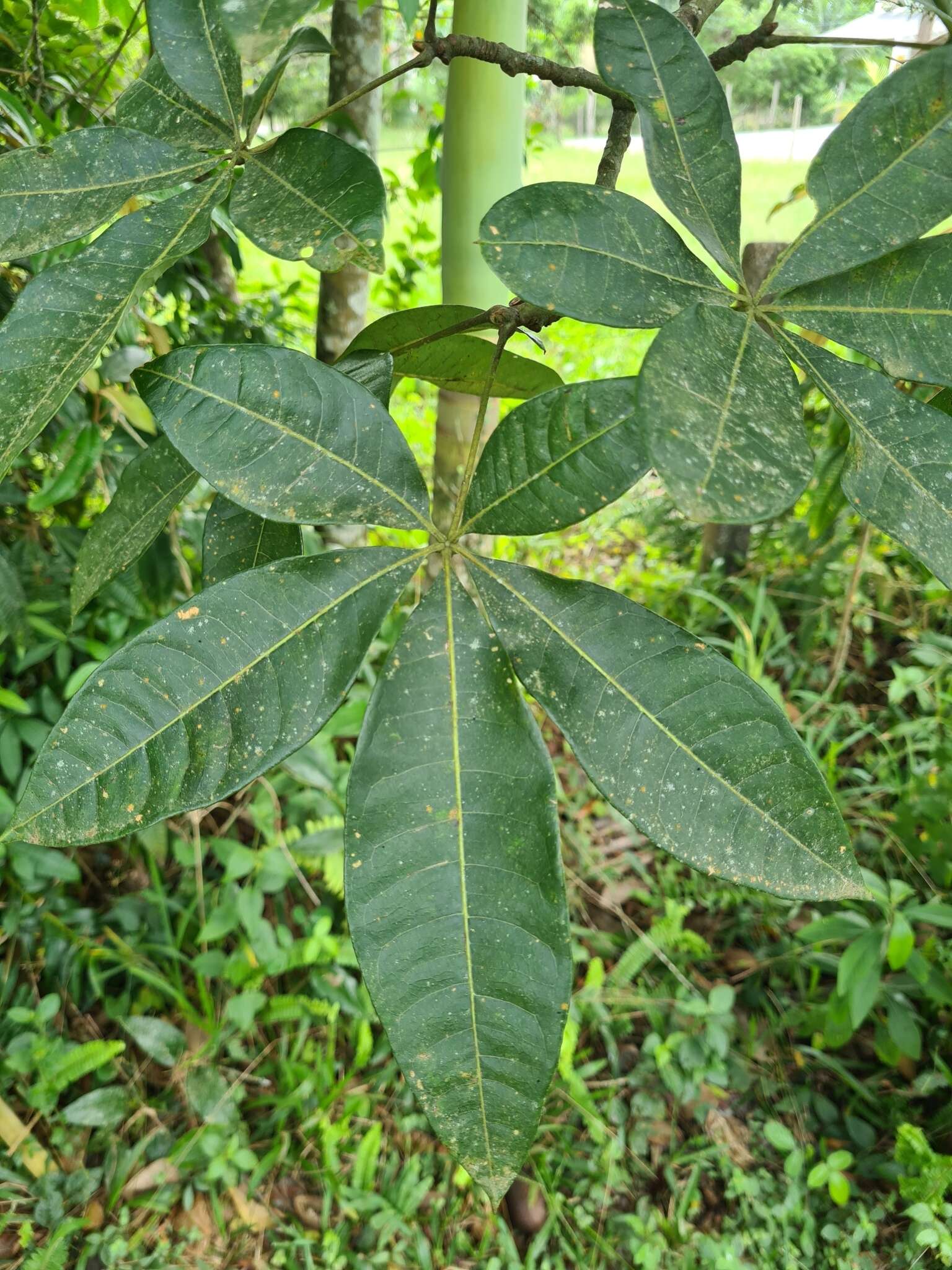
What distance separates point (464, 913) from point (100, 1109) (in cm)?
111

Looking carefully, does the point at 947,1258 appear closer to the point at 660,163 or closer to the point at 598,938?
the point at 598,938

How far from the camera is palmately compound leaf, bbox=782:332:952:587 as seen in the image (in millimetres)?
350

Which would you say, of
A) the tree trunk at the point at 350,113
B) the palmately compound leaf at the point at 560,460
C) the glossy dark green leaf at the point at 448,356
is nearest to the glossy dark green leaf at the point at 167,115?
the glossy dark green leaf at the point at 448,356

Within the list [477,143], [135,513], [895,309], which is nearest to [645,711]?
[895,309]

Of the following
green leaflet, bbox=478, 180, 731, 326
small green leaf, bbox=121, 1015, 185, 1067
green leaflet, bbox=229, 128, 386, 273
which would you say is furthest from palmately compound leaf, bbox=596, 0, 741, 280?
small green leaf, bbox=121, 1015, 185, 1067

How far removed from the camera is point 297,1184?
1202 millimetres

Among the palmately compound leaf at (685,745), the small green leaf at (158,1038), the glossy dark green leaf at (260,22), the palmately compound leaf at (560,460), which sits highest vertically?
the glossy dark green leaf at (260,22)

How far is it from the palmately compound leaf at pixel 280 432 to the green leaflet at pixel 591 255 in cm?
11

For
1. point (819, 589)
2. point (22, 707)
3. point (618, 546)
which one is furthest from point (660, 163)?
point (618, 546)

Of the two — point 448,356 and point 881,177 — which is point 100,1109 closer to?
point 448,356

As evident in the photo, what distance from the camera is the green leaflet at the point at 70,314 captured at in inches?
14.5

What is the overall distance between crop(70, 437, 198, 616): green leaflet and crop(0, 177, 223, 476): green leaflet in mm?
124

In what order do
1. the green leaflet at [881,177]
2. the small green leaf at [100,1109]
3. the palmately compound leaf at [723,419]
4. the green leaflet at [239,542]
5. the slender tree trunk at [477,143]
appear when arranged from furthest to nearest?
the small green leaf at [100,1109]
the slender tree trunk at [477,143]
the green leaflet at [239,542]
the green leaflet at [881,177]
the palmately compound leaf at [723,419]

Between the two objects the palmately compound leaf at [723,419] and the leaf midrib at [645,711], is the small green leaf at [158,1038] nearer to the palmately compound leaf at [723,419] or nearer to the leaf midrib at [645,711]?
the leaf midrib at [645,711]
